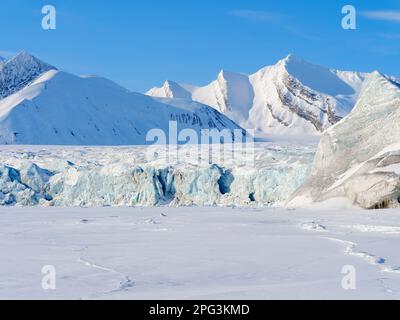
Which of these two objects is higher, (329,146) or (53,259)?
(329,146)

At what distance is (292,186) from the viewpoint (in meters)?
24.9

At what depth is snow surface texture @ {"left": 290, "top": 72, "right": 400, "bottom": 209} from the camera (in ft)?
46.7

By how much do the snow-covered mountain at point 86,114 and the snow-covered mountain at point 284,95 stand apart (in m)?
32.8

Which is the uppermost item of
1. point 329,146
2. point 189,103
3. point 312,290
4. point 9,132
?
point 189,103

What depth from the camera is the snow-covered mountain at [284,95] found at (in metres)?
140

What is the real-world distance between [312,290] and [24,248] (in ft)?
15.7

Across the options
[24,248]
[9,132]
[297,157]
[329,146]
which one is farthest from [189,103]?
[24,248]

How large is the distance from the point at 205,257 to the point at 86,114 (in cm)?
8908

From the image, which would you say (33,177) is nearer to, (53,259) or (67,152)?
(67,152)

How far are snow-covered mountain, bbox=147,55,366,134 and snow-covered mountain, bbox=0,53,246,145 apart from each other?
1291 inches

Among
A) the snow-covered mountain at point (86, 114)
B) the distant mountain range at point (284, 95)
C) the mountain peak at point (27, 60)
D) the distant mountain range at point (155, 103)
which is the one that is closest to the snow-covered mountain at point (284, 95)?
the distant mountain range at point (284, 95)

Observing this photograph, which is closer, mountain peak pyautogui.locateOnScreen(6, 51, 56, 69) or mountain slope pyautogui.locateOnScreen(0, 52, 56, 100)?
mountain slope pyautogui.locateOnScreen(0, 52, 56, 100)

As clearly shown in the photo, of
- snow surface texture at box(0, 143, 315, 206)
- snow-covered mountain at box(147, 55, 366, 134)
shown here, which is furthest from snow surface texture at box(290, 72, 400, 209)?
snow-covered mountain at box(147, 55, 366, 134)
